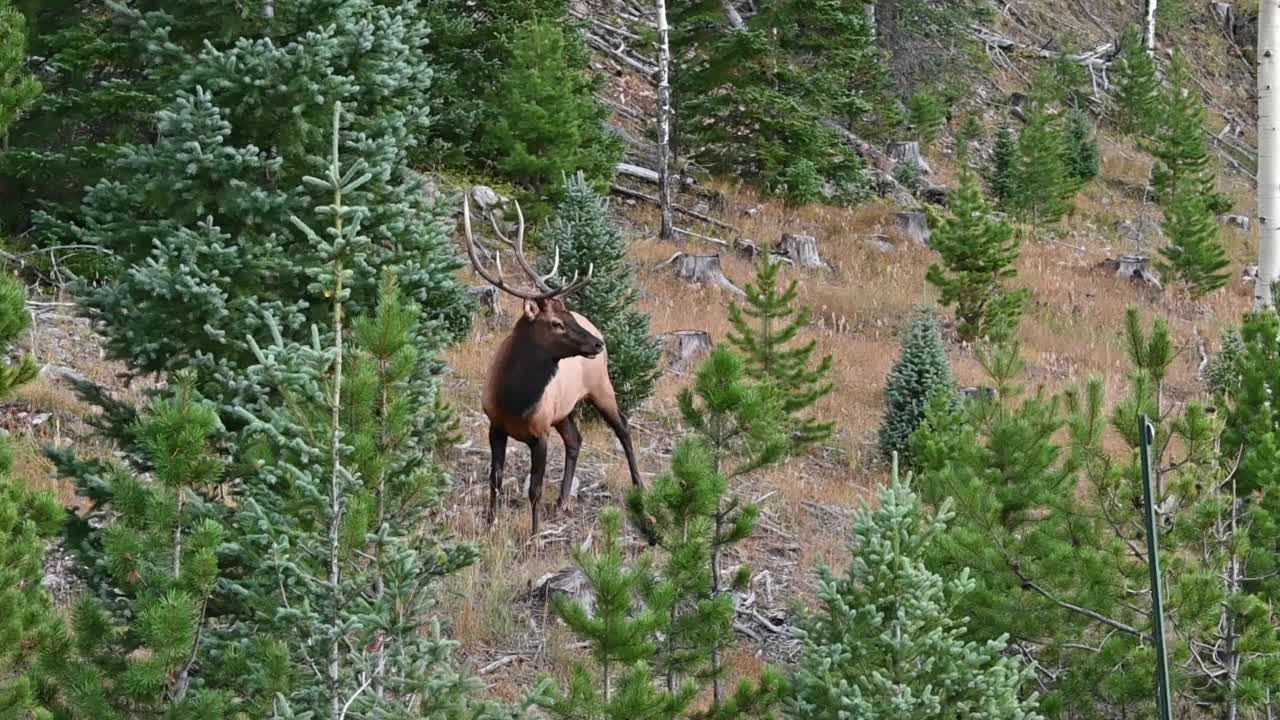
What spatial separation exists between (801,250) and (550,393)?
12.5 meters

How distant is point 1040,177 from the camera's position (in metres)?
26.9

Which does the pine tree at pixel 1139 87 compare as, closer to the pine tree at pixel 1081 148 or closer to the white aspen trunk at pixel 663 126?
the pine tree at pixel 1081 148

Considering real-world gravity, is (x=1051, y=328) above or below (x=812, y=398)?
below

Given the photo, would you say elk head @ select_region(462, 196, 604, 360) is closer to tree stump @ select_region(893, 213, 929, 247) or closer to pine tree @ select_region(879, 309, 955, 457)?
pine tree @ select_region(879, 309, 955, 457)

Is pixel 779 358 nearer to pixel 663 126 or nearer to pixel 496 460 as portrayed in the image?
pixel 496 460

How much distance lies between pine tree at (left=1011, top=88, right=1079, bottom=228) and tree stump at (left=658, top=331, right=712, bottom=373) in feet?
42.4

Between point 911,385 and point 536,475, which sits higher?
point 536,475

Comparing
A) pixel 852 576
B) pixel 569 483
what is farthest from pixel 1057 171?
pixel 852 576

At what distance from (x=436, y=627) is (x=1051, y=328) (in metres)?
16.6

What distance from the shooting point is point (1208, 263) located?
23.0 meters

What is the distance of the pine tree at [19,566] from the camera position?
5312 millimetres

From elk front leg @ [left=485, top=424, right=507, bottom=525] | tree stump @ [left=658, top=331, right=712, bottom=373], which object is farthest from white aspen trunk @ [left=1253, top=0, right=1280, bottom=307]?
elk front leg @ [left=485, top=424, right=507, bottom=525]

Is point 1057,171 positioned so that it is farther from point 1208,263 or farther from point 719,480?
point 719,480

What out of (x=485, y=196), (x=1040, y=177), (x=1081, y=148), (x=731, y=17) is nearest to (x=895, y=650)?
(x=485, y=196)
